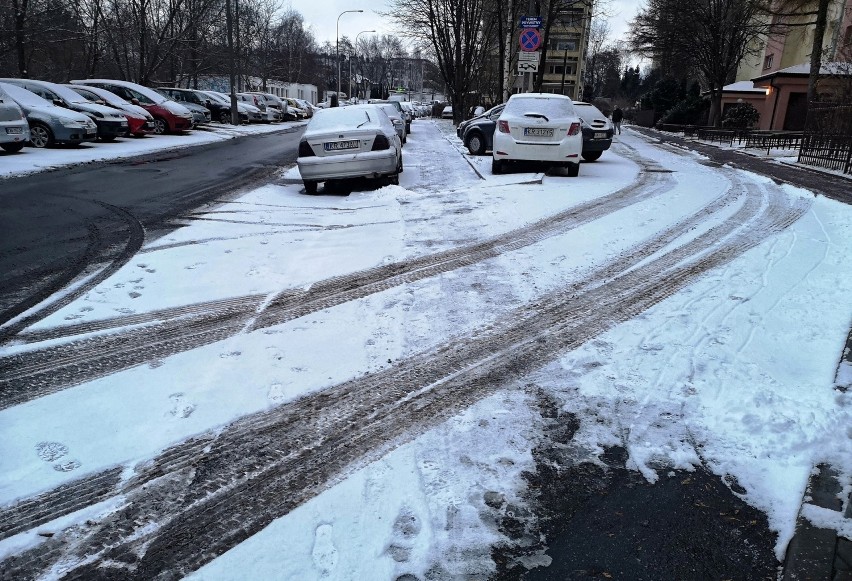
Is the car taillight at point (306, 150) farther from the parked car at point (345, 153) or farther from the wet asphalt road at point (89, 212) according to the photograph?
the wet asphalt road at point (89, 212)

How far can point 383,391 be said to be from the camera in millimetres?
3463

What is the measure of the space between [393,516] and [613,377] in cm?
179

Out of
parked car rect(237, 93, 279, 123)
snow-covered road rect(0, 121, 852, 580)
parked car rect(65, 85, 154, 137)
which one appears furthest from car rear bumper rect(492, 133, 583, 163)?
parked car rect(237, 93, 279, 123)

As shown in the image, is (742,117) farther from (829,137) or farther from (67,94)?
(67,94)

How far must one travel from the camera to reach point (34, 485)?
2600mm

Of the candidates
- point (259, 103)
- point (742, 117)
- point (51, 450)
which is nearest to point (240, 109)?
point (259, 103)

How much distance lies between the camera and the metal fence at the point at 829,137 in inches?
620

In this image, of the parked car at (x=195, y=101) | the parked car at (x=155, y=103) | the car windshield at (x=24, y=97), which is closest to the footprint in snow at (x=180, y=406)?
the car windshield at (x=24, y=97)

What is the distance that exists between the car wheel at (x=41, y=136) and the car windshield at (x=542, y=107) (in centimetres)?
1258

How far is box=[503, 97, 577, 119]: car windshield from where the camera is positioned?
39.3 feet

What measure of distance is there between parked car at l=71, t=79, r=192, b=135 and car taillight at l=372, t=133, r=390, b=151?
671 inches

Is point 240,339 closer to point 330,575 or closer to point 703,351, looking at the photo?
point 330,575

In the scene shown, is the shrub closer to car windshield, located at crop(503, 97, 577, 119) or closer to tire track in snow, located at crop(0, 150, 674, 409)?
car windshield, located at crop(503, 97, 577, 119)

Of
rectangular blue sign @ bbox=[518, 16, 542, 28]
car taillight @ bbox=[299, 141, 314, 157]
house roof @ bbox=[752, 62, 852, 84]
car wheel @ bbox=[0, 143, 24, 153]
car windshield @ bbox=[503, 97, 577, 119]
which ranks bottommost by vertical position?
car wheel @ bbox=[0, 143, 24, 153]
